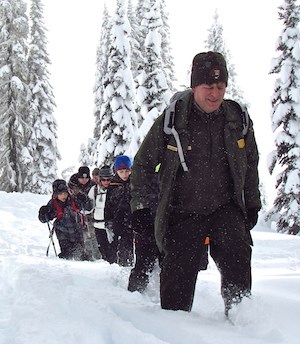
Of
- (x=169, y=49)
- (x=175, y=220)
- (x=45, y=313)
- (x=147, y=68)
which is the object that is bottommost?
(x=45, y=313)

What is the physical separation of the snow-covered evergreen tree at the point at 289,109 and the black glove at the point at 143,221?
17.4 metres

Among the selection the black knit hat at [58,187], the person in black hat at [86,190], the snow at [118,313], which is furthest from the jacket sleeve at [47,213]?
the snow at [118,313]

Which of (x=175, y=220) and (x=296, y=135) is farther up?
(x=296, y=135)

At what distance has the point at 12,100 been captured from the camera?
33.8m

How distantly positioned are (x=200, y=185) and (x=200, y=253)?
1.80ft

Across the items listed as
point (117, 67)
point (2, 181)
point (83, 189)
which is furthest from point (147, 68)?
point (83, 189)

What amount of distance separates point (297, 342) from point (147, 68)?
2511 centimetres

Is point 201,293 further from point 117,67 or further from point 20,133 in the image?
point 20,133

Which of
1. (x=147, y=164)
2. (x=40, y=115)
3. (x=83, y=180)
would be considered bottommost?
(x=83, y=180)

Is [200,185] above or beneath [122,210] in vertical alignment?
above

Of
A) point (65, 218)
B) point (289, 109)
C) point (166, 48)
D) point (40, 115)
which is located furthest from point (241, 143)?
point (40, 115)

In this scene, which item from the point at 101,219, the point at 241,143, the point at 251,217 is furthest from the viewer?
the point at 101,219

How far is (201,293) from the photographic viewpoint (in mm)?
4641

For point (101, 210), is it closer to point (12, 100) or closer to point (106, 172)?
point (106, 172)
